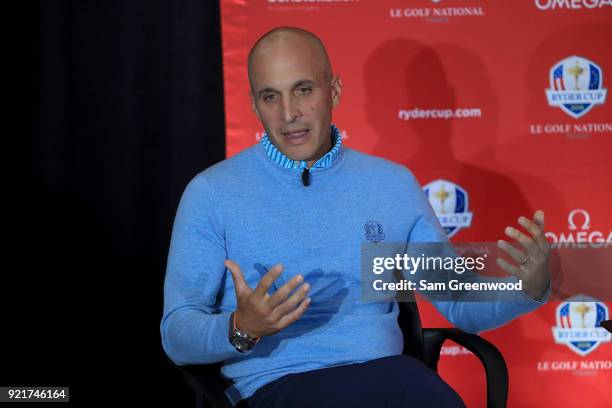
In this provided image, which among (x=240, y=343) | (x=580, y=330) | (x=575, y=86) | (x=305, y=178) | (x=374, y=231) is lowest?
(x=580, y=330)

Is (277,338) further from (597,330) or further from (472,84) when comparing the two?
(597,330)

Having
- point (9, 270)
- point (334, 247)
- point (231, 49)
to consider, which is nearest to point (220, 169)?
point (334, 247)

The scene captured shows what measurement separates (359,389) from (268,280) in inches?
17.5

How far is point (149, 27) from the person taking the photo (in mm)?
3254

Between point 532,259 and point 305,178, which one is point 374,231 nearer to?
point 305,178

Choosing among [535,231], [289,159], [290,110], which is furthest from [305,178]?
[535,231]

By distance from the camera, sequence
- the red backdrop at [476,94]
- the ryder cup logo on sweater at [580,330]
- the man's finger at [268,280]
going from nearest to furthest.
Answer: the man's finger at [268,280] → the red backdrop at [476,94] → the ryder cup logo on sweater at [580,330]

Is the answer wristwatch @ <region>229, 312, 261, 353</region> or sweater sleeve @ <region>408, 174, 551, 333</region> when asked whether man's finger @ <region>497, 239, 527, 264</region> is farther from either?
wristwatch @ <region>229, 312, 261, 353</region>

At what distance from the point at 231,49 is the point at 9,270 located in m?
1.44

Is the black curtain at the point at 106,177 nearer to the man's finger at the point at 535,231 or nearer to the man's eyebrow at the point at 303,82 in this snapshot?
the man's eyebrow at the point at 303,82

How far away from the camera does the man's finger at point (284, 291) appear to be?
5.05 feet

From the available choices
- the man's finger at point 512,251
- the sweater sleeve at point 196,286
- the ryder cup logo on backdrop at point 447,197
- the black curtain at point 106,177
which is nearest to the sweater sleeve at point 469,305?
the man's finger at point 512,251

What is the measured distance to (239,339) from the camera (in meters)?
1.69

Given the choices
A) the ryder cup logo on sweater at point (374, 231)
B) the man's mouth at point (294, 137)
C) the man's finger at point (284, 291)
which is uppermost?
the man's mouth at point (294, 137)
